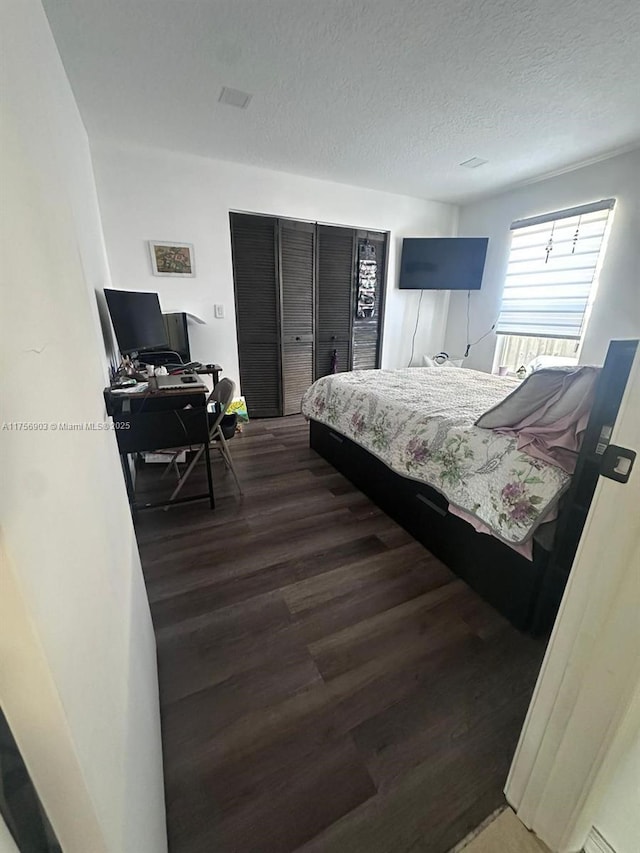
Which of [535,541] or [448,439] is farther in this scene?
[448,439]

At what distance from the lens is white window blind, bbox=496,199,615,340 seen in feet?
10.2

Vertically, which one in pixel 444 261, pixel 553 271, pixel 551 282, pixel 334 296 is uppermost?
pixel 444 261

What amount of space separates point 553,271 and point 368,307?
195 centimetres

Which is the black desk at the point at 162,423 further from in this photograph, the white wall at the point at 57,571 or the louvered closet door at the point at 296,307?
the louvered closet door at the point at 296,307

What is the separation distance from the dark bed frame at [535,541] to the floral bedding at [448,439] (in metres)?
0.10

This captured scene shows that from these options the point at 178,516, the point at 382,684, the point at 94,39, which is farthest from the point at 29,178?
the point at 94,39

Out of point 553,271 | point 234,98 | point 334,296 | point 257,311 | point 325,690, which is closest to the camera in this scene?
point 325,690

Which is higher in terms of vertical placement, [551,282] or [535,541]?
[551,282]

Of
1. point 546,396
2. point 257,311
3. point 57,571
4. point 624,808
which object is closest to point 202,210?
point 257,311

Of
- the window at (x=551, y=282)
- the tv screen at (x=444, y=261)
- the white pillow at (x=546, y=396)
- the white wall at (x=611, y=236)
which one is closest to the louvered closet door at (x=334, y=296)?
the tv screen at (x=444, y=261)

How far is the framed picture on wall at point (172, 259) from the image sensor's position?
313 cm

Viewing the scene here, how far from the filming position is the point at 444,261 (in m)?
4.08

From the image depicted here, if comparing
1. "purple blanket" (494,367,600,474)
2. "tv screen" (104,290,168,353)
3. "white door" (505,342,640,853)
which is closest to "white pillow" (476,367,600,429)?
"purple blanket" (494,367,600,474)

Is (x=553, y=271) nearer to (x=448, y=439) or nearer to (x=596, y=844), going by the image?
(x=448, y=439)
